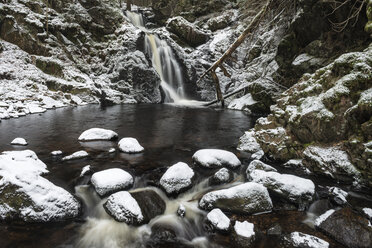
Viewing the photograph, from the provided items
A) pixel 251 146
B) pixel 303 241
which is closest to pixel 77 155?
pixel 251 146

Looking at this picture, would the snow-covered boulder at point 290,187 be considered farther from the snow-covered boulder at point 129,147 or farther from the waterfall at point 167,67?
the waterfall at point 167,67

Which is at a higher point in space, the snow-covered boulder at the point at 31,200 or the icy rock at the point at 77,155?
the snow-covered boulder at the point at 31,200

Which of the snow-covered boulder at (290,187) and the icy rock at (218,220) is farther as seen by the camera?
the snow-covered boulder at (290,187)

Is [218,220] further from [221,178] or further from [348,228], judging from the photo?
[348,228]

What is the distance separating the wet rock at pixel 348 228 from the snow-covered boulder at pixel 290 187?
486mm

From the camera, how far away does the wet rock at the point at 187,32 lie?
2547 cm

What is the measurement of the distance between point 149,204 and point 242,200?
162 centimetres

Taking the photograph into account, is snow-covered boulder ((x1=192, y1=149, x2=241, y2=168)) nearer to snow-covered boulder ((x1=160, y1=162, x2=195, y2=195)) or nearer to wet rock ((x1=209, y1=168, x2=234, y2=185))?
wet rock ((x1=209, y1=168, x2=234, y2=185))

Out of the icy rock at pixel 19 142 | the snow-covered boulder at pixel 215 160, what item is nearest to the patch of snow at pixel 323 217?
the snow-covered boulder at pixel 215 160

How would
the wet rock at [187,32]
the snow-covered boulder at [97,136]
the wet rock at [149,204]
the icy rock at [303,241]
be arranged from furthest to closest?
the wet rock at [187,32] → the snow-covered boulder at [97,136] → the wet rock at [149,204] → the icy rock at [303,241]

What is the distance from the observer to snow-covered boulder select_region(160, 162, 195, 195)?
4.08 meters

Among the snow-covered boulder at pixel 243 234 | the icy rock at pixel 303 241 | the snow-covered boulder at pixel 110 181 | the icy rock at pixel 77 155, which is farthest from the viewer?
the icy rock at pixel 77 155

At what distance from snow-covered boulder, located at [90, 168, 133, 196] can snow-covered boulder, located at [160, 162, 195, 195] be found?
2.39 feet

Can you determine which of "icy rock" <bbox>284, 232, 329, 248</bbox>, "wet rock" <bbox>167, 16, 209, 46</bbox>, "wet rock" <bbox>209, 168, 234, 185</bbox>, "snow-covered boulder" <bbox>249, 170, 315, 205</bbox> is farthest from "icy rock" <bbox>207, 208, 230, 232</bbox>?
"wet rock" <bbox>167, 16, 209, 46</bbox>
